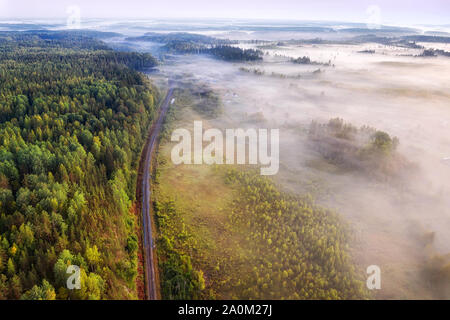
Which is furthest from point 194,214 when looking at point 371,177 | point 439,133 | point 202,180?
point 439,133

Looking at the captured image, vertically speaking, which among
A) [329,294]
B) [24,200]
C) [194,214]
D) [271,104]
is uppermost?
[271,104]

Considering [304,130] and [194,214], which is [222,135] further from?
[194,214]
